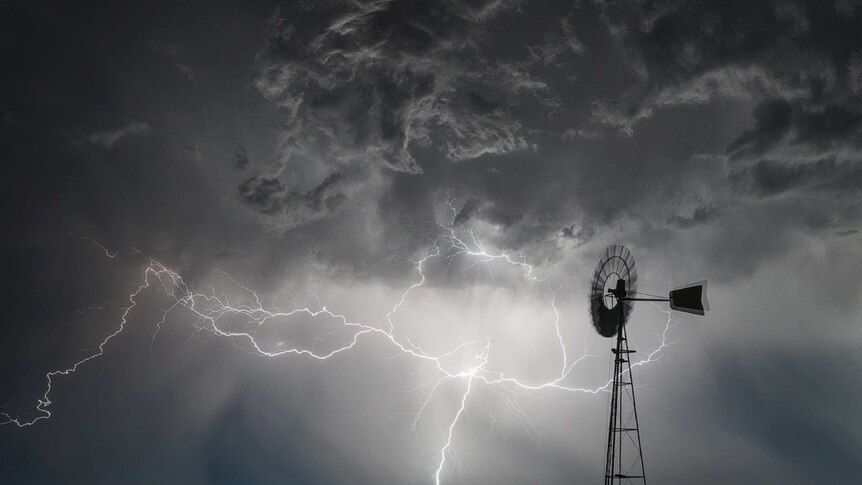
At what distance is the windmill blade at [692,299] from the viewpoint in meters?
11.2

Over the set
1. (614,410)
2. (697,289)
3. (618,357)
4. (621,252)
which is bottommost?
(614,410)

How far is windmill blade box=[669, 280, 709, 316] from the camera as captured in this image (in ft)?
36.8

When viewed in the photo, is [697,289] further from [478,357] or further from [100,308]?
[100,308]

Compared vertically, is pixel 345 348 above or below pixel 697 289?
above

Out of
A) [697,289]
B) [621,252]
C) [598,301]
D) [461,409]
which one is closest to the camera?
[697,289]

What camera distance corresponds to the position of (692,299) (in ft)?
37.6

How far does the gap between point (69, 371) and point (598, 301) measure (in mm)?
30225

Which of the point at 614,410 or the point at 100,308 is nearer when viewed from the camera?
the point at 614,410

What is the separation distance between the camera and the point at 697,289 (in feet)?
37.0

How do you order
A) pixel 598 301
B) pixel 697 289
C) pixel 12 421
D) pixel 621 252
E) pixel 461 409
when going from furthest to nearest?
pixel 12 421 → pixel 461 409 → pixel 598 301 → pixel 621 252 → pixel 697 289

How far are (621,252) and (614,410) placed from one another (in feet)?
14.6

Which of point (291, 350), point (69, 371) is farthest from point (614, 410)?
point (69, 371)

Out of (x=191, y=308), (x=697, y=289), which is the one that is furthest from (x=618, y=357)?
(x=191, y=308)

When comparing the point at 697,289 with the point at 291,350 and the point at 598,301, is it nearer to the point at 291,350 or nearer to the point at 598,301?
the point at 598,301
